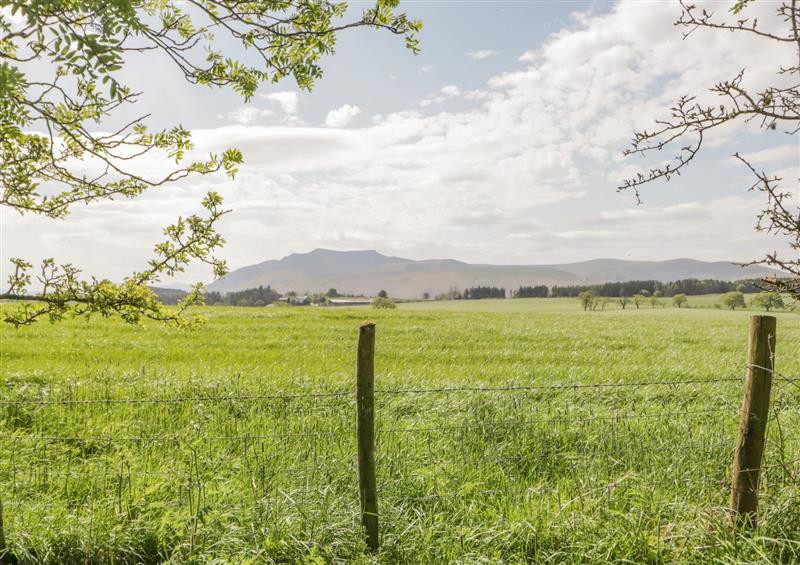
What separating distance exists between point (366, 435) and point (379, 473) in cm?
143

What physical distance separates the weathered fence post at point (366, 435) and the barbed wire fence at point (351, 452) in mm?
11

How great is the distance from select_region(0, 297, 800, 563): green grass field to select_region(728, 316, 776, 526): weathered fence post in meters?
0.16

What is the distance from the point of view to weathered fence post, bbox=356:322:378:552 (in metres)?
4.55

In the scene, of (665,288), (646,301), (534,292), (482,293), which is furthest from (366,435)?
(482,293)

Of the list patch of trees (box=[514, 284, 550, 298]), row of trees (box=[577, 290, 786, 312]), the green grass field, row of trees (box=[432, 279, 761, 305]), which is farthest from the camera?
patch of trees (box=[514, 284, 550, 298])

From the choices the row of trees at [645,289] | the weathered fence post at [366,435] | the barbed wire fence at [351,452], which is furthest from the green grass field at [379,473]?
the row of trees at [645,289]

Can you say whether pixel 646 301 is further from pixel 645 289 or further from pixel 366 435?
pixel 366 435

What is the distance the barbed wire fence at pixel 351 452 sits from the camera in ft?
15.5

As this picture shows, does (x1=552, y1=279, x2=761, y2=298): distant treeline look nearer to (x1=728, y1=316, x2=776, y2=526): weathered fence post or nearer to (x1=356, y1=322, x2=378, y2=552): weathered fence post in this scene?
(x1=728, y1=316, x2=776, y2=526): weathered fence post

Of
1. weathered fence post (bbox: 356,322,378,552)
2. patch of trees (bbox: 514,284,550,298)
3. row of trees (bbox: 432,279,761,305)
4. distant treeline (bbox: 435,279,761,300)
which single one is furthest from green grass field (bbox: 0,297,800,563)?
patch of trees (bbox: 514,284,550,298)

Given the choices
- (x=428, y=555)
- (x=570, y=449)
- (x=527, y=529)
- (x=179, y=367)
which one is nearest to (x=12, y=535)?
(x=428, y=555)

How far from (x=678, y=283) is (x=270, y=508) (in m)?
129

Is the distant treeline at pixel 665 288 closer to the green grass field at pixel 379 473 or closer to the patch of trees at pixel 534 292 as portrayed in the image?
the patch of trees at pixel 534 292

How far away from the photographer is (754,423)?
474cm
